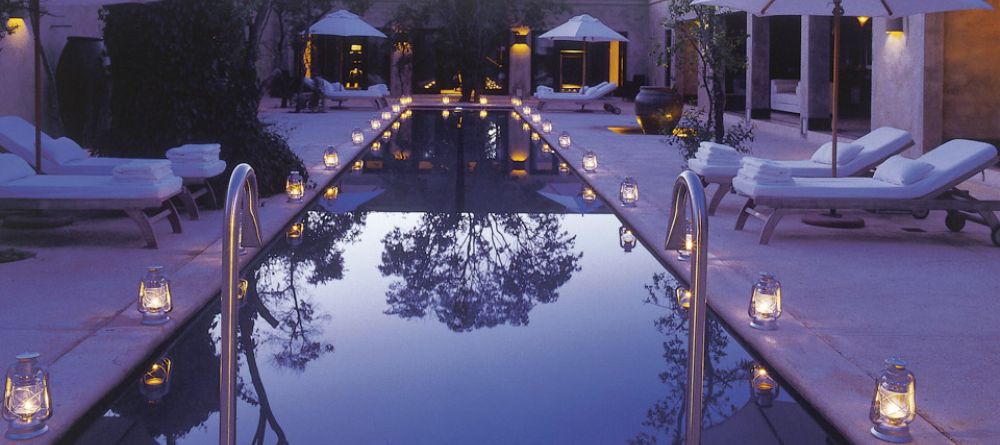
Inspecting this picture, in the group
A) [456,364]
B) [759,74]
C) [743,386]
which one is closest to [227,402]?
[456,364]

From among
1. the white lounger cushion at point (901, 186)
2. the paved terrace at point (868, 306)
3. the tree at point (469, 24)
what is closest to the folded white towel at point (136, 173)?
the paved terrace at point (868, 306)

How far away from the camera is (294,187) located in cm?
1041

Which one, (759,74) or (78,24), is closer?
(78,24)

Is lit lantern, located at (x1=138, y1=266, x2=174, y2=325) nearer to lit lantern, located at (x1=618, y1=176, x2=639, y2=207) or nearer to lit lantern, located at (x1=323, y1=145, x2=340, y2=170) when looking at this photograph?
lit lantern, located at (x1=618, y1=176, x2=639, y2=207)

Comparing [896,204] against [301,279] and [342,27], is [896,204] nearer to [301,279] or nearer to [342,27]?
[301,279]

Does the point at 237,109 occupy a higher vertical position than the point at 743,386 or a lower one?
higher

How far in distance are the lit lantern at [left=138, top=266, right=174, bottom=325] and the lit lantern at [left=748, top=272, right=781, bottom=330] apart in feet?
9.66

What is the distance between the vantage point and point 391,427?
4.37m

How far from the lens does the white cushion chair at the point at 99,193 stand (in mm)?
7832

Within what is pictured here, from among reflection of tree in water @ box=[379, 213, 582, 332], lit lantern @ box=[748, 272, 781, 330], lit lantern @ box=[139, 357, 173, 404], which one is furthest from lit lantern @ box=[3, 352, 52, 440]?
lit lantern @ box=[748, 272, 781, 330]

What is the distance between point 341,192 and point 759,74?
1314cm

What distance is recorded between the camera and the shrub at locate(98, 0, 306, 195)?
9.80 m

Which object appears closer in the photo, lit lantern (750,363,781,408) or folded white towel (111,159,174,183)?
lit lantern (750,363,781,408)

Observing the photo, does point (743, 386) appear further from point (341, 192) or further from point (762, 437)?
point (341, 192)
